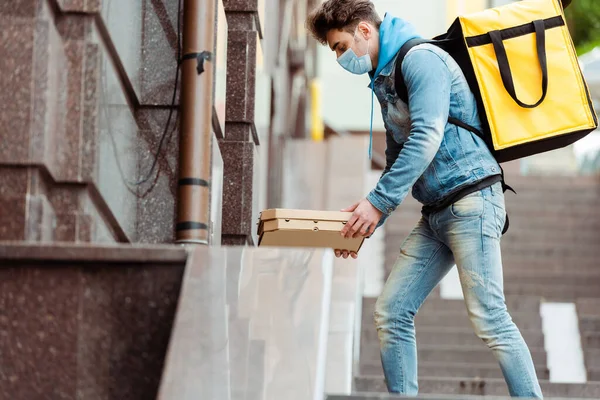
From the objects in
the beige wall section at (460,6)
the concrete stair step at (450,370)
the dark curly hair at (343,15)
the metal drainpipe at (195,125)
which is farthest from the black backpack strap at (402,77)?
the beige wall section at (460,6)

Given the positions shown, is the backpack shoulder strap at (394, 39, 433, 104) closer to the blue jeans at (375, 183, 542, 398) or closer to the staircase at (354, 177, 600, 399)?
the blue jeans at (375, 183, 542, 398)

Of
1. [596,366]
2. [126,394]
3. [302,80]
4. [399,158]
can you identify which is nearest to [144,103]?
[399,158]

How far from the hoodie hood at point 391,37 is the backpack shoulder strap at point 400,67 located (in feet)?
0.09

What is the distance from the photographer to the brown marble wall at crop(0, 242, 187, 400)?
4.80 meters

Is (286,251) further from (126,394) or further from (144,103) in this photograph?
(144,103)

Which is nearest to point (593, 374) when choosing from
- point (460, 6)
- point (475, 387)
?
point (475, 387)

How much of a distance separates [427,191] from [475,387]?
344cm

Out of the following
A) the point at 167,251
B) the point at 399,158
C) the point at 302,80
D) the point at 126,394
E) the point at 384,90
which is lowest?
the point at 126,394

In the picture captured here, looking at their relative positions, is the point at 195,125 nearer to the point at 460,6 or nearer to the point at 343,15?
the point at 343,15

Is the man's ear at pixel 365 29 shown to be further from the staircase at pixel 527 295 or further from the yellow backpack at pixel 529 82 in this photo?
the staircase at pixel 527 295

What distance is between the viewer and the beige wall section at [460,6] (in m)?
30.6

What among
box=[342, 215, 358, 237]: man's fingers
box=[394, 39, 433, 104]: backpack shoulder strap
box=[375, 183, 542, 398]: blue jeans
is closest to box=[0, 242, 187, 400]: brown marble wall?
box=[342, 215, 358, 237]: man's fingers

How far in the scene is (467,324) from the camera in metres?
11.8

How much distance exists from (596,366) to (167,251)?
6061 mm
